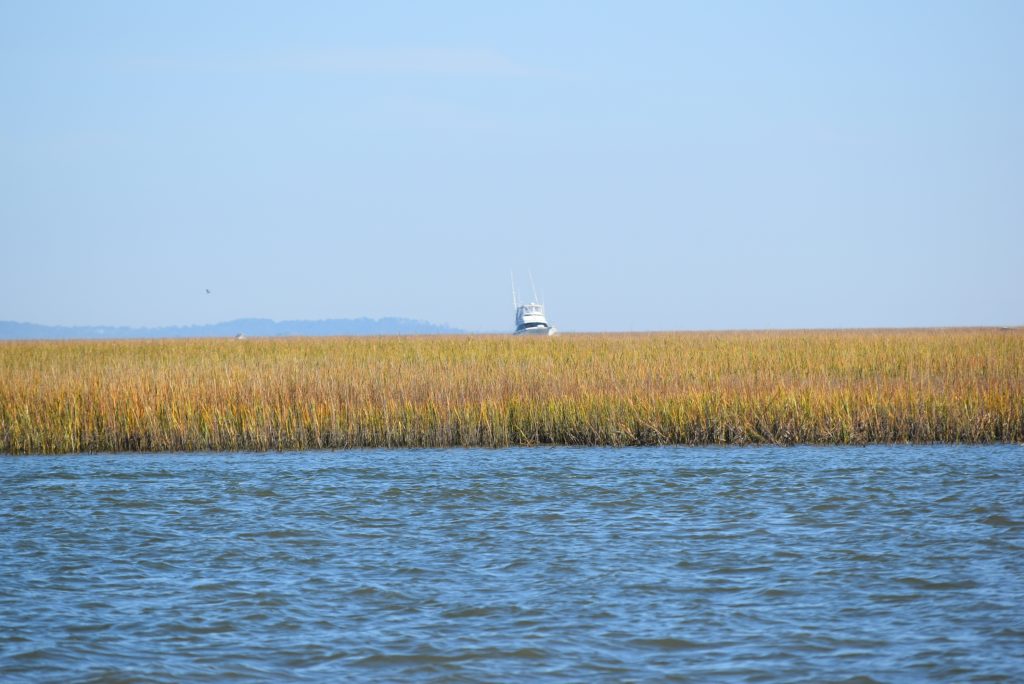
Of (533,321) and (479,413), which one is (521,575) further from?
(533,321)

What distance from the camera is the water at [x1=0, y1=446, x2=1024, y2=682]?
5.58 m

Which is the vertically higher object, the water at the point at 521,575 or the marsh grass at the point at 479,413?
the marsh grass at the point at 479,413

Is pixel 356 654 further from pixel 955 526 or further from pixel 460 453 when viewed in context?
pixel 460 453

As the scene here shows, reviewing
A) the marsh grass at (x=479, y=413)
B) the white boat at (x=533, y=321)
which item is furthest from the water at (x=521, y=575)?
the white boat at (x=533, y=321)

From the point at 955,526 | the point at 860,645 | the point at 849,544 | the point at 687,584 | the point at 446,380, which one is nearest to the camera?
the point at 860,645

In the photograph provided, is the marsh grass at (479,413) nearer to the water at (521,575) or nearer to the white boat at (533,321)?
the water at (521,575)

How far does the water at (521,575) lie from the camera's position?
5.58m

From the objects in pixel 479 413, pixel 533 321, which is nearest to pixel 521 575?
pixel 479 413

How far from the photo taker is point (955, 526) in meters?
8.62

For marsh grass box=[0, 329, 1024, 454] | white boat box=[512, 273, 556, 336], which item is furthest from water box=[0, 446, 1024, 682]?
white boat box=[512, 273, 556, 336]

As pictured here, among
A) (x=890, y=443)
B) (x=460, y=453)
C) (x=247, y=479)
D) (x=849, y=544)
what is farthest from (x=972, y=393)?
(x=247, y=479)

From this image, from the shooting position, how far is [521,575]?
7.24m

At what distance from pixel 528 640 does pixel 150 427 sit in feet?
32.8

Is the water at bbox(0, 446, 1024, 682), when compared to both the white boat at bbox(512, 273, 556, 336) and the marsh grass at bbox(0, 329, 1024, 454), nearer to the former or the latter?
the marsh grass at bbox(0, 329, 1024, 454)
